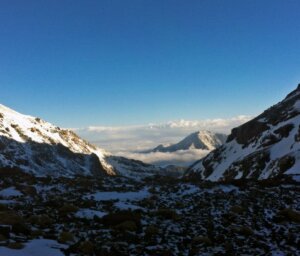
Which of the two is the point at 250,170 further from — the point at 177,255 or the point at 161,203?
the point at 177,255

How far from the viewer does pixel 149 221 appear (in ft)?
68.2

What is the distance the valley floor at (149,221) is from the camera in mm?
15852

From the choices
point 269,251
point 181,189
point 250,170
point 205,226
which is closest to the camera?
point 269,251

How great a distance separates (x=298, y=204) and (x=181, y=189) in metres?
10.3

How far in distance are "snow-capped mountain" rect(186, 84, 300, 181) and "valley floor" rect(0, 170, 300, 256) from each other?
50.3m

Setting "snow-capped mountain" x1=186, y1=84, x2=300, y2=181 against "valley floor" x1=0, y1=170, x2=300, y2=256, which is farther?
"snow-capped mountain" x1=186, y1=84, x2=300, y2=181

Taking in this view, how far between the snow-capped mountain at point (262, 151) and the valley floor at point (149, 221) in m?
50.3

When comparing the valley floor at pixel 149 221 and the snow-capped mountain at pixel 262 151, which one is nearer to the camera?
the valley floor at pixel 149 221

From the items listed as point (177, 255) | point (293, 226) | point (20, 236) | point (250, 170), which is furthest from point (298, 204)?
point (250, 170)

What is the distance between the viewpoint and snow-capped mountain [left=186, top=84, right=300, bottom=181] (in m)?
91.1

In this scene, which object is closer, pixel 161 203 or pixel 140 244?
pixel 140 244

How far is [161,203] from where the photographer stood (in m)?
26.3

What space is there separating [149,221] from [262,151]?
101m

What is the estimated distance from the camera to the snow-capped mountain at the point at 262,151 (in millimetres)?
91062
